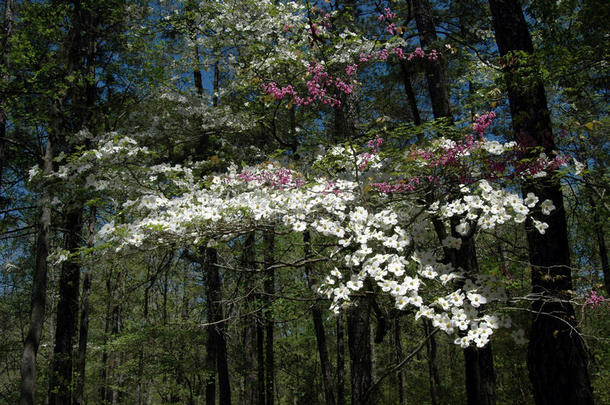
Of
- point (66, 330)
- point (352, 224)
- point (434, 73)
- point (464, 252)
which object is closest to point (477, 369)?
point (464, 252)

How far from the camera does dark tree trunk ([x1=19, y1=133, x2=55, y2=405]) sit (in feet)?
16.6

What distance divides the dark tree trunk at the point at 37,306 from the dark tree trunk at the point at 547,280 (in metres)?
5.34

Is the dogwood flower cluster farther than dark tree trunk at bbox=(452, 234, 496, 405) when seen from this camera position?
No

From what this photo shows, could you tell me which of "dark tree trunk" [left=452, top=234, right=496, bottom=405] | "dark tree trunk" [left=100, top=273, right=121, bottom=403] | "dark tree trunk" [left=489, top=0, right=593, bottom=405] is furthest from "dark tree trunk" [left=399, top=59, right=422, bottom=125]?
"dark tree trunk" [left=100, top=273, right=121, bottom=403]

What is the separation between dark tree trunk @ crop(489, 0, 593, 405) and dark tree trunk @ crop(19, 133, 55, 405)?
5340 millimetres

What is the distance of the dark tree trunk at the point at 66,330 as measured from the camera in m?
7.09

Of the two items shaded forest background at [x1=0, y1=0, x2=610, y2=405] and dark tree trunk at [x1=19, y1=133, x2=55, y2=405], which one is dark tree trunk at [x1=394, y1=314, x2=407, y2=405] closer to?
shaded forest background at [x1=0, y1=0, x2=610, y2=405]

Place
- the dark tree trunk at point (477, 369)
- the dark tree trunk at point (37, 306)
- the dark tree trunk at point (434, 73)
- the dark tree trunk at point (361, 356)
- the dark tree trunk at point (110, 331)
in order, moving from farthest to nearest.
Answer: the dark tree trunk at point (110, 331) → the dark tree trunk at point (37, 306) → the dark tree trunk at point (434, 73) → the dark tree trunk at point (477, 369) → the dark tree trunk at point (361, 356)

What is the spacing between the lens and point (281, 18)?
643 centimetres

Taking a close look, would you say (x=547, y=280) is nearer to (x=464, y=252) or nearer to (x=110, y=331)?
(x=464, y=252)

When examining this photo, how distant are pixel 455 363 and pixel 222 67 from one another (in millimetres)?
10769

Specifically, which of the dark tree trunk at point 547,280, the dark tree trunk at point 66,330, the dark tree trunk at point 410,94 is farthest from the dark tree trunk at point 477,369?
the dark tree trunk at point 66,330

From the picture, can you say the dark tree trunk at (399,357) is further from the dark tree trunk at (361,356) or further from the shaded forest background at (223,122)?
the dark tree trunk at (361,356)

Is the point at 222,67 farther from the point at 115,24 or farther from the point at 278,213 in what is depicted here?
the point at 278,213
